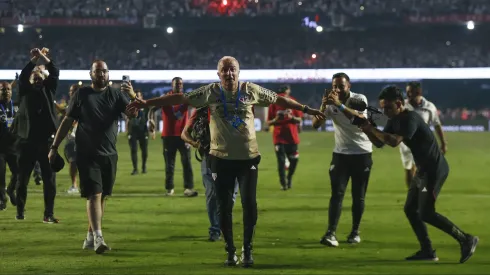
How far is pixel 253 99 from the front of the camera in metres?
9.87

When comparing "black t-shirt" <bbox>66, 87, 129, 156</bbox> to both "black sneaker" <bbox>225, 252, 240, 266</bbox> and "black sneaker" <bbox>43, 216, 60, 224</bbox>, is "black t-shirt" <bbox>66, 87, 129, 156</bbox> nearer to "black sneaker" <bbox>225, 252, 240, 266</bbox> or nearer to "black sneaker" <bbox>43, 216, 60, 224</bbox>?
"black sneaker" <bbox>225, 252, 240, 266</bbox>

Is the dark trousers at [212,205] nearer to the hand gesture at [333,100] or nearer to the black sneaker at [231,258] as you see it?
the black sneaker at [231,258]

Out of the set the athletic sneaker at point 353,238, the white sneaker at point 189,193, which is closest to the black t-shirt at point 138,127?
the white sneaker at point 189,193

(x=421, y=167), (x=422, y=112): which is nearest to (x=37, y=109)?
(x=421, y=167)

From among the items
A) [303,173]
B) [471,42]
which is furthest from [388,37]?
[303,173]

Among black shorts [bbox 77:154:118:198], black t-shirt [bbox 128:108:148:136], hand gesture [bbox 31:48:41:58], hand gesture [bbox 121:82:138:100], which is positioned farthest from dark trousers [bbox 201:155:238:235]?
black t-shirt [bbox 128:108:148:136]

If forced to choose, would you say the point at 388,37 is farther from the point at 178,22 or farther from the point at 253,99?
the point at 253,99

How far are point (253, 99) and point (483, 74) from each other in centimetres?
5526

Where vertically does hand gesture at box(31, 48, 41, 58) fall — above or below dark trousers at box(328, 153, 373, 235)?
above

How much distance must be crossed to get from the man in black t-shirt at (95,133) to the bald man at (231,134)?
3.82ft

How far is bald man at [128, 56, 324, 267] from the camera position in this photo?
32.0ft

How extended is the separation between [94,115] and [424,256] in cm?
412

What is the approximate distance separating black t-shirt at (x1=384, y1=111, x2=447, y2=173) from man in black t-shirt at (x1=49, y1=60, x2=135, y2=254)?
10.6 ft

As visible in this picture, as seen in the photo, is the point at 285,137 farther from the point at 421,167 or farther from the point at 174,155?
the point at 421,167
